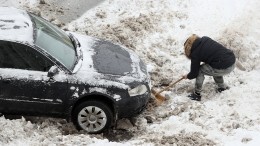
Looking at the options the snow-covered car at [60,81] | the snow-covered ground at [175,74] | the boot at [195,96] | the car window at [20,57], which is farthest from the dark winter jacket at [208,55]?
the car window at [20,57]

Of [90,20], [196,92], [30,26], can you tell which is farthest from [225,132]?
[90,20]

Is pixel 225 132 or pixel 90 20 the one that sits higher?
pixel 90 20

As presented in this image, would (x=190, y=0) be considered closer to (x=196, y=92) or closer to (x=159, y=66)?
(x=159, y=66)

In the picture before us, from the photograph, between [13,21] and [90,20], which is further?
[90,20]

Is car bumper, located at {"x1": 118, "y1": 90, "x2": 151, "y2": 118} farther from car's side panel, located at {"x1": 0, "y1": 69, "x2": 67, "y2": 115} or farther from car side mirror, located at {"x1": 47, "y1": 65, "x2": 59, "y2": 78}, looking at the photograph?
car side mirror, located at {"x1": 47, "y1": 65, "x2": 59, "y2": 78}

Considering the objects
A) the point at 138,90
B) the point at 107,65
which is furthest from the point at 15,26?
the point at 138,90

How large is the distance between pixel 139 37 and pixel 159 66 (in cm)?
120

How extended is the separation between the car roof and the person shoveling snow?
2.94m

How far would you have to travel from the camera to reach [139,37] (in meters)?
11.2

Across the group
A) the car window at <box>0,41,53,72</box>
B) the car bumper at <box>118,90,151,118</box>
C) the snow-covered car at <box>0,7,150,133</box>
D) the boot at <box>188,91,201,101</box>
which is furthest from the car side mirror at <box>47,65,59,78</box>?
the boot at <box>188,91,201,101</box>

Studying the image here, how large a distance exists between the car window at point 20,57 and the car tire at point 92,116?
91cm

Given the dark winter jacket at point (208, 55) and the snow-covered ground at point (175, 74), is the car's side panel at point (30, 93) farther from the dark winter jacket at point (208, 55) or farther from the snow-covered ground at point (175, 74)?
the dark winter jacket at point (208, 55)

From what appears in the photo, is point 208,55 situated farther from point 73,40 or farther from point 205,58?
point 73,40

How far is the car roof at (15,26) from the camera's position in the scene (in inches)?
290
